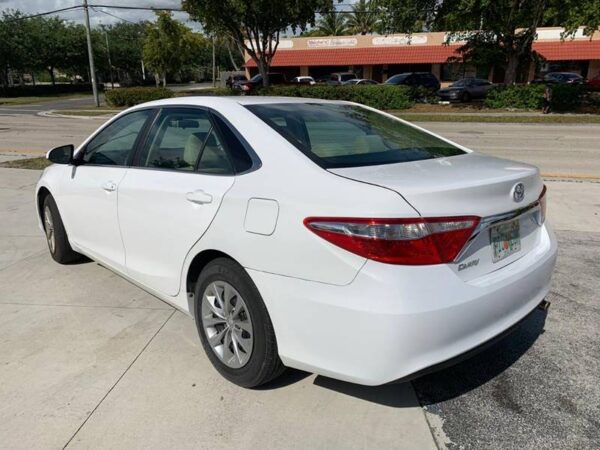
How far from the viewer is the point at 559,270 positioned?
4.62 m

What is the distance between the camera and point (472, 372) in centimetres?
309

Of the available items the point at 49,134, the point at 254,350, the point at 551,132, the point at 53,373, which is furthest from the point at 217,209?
the point at 49,134

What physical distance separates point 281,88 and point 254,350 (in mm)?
24105

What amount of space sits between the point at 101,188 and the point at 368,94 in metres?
21.0

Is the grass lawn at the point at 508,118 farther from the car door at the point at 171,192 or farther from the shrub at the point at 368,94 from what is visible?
the car door at the point at 171,192

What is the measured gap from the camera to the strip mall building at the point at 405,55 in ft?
127

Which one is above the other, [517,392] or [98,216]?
[98,216]

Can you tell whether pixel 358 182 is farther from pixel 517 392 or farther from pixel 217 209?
pixel 517 392

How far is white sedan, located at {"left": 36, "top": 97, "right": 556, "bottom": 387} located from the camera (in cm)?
222

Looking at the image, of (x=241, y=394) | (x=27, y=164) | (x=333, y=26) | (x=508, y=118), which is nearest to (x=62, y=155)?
(x=241, y=394)

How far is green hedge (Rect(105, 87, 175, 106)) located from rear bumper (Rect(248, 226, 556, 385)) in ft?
86.8

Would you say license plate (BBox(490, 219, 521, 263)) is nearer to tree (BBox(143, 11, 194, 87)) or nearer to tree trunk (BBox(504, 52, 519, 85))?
tree trunk (BBox(504, 52, 519, 85))

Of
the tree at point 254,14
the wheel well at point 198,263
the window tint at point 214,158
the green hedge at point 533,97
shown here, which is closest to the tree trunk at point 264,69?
the tree at point 254,14

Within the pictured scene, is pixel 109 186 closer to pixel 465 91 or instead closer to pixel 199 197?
pixel 199 197
